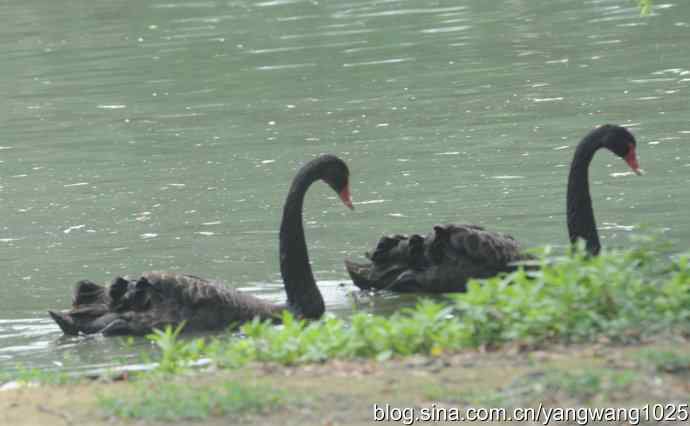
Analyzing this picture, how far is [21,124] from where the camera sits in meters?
18.8

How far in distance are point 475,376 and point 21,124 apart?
12877 millimetres

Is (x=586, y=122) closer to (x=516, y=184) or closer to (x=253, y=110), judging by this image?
(x=516, y=184)

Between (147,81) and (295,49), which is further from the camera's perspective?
(295,49)

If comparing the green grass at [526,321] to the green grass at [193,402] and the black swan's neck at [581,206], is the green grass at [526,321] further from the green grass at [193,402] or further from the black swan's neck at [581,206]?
the black swan's neck at [581,206]

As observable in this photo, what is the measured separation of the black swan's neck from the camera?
34.1 feet

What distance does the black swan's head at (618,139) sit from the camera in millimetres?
10680

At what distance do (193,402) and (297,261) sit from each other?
11.8 feet

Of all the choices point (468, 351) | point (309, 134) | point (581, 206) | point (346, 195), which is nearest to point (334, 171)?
point (346, 195)

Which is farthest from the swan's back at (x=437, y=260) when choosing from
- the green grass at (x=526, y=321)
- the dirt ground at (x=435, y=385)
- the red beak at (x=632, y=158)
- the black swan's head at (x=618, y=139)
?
the dirt ground at (x=435, y=385)

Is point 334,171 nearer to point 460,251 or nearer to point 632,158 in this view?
point 460,251

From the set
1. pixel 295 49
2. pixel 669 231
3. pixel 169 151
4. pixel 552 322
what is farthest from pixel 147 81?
pixel 552 322

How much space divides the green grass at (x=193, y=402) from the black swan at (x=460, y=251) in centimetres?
386

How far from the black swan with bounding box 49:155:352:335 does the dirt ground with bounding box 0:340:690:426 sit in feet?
7.49

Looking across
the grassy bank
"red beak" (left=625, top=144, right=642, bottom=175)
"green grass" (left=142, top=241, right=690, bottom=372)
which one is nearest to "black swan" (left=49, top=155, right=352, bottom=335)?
the grassy bank
